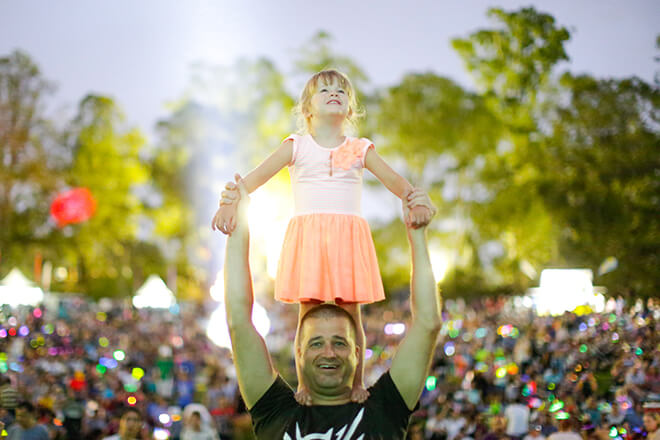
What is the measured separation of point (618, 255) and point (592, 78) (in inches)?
147

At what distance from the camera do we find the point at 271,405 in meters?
2.65

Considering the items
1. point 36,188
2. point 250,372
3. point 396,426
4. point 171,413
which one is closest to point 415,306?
point 396,426

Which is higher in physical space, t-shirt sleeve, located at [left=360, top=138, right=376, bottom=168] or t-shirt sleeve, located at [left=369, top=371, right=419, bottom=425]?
t-shirt sleeve, located at [left=360, top=138, right=376, bottom=168]

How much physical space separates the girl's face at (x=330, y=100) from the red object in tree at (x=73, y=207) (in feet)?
94.4

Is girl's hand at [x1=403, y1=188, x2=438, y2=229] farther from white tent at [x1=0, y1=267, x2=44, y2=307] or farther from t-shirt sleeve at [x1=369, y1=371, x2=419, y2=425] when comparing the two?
white tent at [x1=0, y1=267, x2=44, y2=307]

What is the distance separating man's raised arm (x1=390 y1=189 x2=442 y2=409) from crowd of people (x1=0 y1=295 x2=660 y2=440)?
1705 millimetres

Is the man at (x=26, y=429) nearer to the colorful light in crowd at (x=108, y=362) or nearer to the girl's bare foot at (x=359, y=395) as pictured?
the girl's bare foot at (x=359, y=395)

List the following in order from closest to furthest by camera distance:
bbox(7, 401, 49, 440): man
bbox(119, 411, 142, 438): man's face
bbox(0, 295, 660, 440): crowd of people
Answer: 1. bbox(119, 411, 142, 438): man's face
2. bbox(7, 401, 49, 440): man
3. bbox(0, 295, 660, 440): crowd of people

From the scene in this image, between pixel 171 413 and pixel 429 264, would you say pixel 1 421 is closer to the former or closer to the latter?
pixel 171 413

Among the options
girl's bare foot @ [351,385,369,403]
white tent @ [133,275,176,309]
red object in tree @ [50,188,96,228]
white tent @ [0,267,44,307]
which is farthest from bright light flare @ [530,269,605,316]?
red object in tree @ [50,188,96,228]

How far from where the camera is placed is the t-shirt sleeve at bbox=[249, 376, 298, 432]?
8.63 ft

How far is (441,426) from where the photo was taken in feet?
32.3

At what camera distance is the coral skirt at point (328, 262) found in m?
3.18

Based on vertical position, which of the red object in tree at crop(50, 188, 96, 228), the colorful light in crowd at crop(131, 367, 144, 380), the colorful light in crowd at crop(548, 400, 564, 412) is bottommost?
the colorful light in crowd at crop(548, 400, 564, 412)
